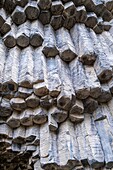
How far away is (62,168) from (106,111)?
476mm

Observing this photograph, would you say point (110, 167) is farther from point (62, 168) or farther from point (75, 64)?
point (75, 64)

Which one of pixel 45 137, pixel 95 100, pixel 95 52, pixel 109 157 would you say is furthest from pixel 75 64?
pixel 109 157

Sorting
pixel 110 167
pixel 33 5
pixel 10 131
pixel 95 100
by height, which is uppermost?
pixel 33 5

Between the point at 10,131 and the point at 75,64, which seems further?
the point at 75,64

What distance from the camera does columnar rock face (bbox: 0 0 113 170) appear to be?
1460mm

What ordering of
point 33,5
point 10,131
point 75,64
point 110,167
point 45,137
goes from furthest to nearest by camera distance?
1. point 33,5
2. point 75,64
3. point 10,131
4. point 45,137
5. point 110,167

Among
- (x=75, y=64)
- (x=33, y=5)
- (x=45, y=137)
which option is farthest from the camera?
(x=33, y=5)

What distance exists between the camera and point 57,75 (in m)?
1.73

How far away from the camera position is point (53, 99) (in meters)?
1.59

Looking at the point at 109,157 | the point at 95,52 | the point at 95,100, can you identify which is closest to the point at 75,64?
the point at 95,52

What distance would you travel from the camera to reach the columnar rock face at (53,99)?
1460 mm

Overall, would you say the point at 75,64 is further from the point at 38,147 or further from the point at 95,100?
the point at 38,147

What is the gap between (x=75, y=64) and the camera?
72.4 inches

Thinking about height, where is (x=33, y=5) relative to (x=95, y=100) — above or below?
above
